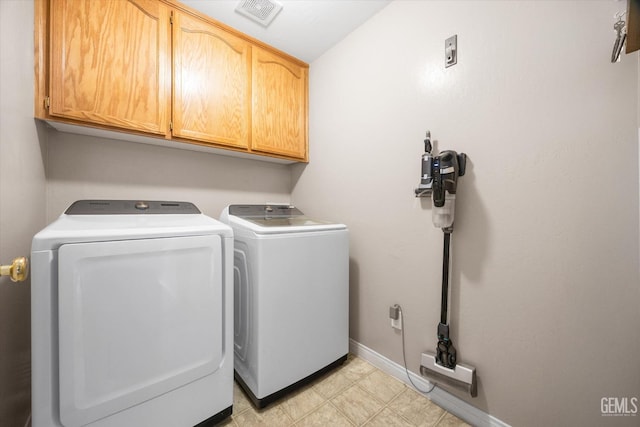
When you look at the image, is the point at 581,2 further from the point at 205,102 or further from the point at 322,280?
the point at 205,102

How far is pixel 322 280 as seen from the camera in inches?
59.7

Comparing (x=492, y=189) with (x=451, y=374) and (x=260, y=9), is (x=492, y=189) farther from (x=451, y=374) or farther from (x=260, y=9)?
(x=260, y=9)

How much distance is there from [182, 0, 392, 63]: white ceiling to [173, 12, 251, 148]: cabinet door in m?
0.11

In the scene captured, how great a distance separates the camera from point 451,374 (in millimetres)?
1245

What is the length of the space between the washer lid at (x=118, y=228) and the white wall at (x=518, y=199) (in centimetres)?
114

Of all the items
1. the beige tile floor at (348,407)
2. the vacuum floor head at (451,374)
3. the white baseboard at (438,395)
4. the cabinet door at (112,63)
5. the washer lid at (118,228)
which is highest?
the cabinet door at (112,63)

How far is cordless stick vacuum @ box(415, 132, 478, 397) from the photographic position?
1210mm

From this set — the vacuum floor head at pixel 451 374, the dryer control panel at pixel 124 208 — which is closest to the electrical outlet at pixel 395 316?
the vacuum floor head at pixel 451 374

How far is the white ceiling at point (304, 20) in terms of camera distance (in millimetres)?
1581

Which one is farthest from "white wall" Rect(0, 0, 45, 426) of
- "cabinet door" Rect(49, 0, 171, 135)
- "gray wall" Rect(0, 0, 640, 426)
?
"cabinet door" Rect(49, 0, 171, 135)

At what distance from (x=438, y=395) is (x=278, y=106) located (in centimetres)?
232

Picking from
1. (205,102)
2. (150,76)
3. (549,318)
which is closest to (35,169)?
(150,76)

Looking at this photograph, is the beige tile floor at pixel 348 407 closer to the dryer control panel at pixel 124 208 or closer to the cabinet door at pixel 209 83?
the dryer control panel at pixel 124 208

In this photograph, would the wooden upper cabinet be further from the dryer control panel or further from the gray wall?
the dryer control panel
